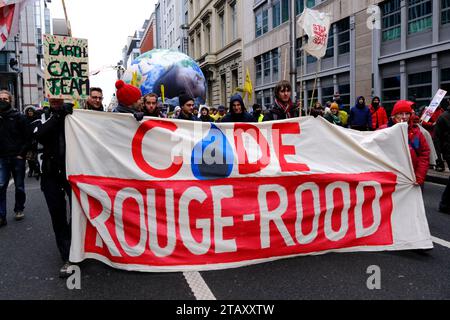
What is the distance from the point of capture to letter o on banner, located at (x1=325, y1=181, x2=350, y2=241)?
14.0ft

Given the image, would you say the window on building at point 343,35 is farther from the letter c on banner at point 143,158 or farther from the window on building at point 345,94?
the letter c on banner at point 143,158

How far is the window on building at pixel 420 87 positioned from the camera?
12.9m

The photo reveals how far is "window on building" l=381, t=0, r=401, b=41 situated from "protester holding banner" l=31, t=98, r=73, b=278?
12.8m

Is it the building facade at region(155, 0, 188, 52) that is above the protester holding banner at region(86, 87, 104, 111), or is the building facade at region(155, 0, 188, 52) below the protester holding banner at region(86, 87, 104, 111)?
above

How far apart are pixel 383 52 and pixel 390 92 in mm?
1394

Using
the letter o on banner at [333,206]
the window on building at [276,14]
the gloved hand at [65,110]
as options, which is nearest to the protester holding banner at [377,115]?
the letter o on banner at [333,206]

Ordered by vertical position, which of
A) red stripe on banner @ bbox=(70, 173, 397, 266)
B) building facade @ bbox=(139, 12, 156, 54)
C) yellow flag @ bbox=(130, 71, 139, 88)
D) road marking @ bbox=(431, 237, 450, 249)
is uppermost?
building facade @ bbox=(139, 12, 156, 54)

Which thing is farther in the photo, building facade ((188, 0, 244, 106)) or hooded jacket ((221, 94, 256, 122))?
building facade ((188, 0, 244, 106))

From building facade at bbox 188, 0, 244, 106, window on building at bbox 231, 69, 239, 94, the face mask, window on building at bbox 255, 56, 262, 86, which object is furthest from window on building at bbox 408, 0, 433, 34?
window on building at bbox 231, 69, 239, 94

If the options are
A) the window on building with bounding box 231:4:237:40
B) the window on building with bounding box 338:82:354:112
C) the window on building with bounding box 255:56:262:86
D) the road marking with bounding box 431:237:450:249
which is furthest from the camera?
the window on building with bounding box 231:4:237:40

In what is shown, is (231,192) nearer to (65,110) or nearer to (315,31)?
(65,110)

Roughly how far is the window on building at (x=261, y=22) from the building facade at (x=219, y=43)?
2.67 meters

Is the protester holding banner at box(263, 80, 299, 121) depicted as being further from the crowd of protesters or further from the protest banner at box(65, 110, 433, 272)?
the protest banner at box(65, 110, 433, 272)

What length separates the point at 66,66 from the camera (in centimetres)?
548
